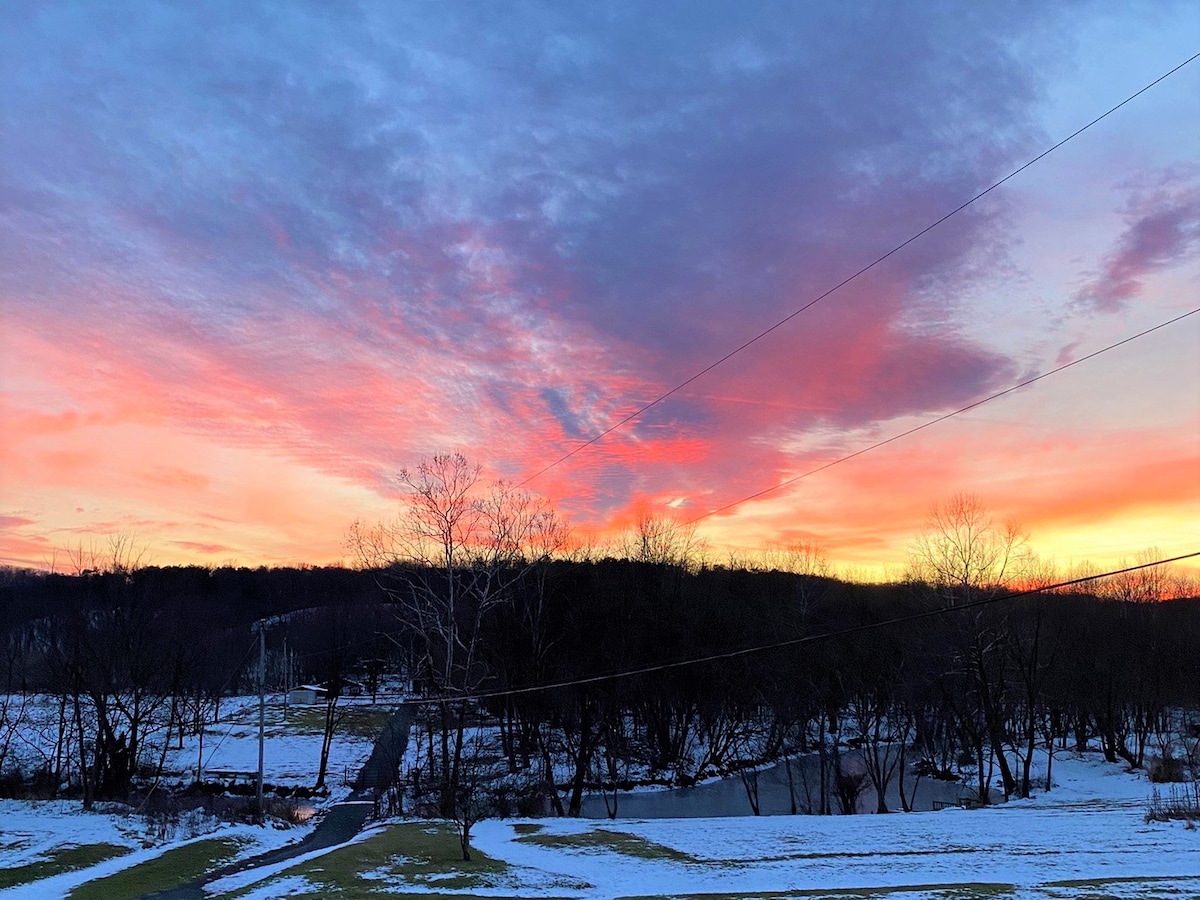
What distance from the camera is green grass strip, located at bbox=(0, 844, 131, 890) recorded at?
23.2 meters

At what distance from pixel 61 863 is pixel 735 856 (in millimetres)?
20438

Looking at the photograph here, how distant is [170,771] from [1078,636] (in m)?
75.8

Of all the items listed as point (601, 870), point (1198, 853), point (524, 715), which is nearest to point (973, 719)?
point (524, 715)

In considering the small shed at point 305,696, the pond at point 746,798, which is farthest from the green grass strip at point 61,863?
the small shed at point 305,696

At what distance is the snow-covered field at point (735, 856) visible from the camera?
842 inches

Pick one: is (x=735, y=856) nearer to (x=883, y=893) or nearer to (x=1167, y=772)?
(x=883, y=893)

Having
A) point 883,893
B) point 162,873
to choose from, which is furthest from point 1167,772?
point 162,873

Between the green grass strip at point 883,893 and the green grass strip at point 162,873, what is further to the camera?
the green grass strip at point 162,873

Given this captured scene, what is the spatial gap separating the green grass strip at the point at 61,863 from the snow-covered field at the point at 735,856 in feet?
1.77

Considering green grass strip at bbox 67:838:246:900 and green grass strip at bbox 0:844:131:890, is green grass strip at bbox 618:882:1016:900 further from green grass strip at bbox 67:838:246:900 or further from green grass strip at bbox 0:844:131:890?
green grass strip at bbox 0:844:131:890

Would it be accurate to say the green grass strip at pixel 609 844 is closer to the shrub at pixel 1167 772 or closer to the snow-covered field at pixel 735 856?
the snow-covered field at pixel 735 856

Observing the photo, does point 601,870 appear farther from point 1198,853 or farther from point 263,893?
point 1198,853

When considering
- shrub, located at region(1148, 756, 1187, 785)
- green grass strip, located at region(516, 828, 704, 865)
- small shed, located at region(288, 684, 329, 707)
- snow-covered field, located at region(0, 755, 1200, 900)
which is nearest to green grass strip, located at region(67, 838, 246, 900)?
snow-covered field, located at region(0, 755, 1200, 900)

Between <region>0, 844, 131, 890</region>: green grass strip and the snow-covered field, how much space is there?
1.77ft
